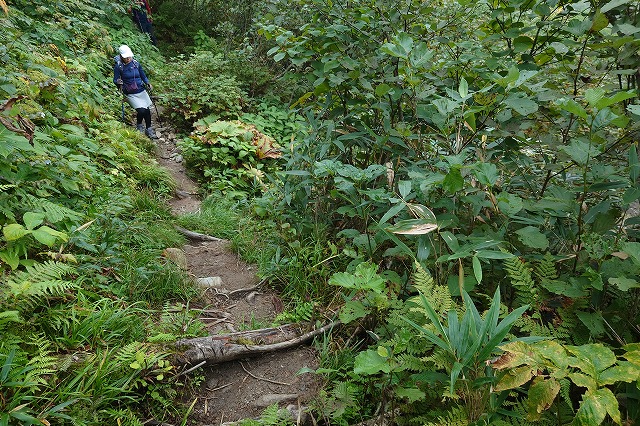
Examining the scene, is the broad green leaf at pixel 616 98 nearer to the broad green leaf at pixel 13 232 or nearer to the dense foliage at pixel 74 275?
the dense foliage at pixel 74 275

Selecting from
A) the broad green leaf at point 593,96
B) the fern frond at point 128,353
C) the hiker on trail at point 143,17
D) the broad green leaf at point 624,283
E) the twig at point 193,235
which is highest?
the hiker on trail at point 143,17

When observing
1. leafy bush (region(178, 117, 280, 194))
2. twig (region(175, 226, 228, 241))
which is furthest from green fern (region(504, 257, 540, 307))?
leafy bush (region(178, 117, 280, 194))

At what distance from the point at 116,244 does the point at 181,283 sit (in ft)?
2.06

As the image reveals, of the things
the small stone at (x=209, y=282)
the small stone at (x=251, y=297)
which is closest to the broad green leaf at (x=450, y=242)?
the small stone at (x=251, y=297)

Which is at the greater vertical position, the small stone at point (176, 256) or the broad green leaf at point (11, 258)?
the broad green leaf at point (11, 258)

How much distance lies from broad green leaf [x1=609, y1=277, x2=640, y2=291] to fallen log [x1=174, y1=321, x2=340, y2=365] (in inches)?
72.8

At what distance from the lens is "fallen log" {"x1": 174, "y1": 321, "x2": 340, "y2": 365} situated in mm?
2770

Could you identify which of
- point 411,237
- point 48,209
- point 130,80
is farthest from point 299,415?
point 130,80

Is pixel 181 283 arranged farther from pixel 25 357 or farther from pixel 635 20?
pixel 635 20

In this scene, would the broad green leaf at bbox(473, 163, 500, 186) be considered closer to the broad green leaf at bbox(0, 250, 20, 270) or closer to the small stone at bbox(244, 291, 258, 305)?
the small stone at bbox(244, 291, 258, 305)

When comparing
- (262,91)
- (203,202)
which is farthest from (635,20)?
(262,91)

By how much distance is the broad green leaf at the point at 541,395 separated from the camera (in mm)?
1319

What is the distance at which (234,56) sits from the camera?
9.89 meters

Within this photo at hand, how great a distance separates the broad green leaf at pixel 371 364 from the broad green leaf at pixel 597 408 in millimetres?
770
